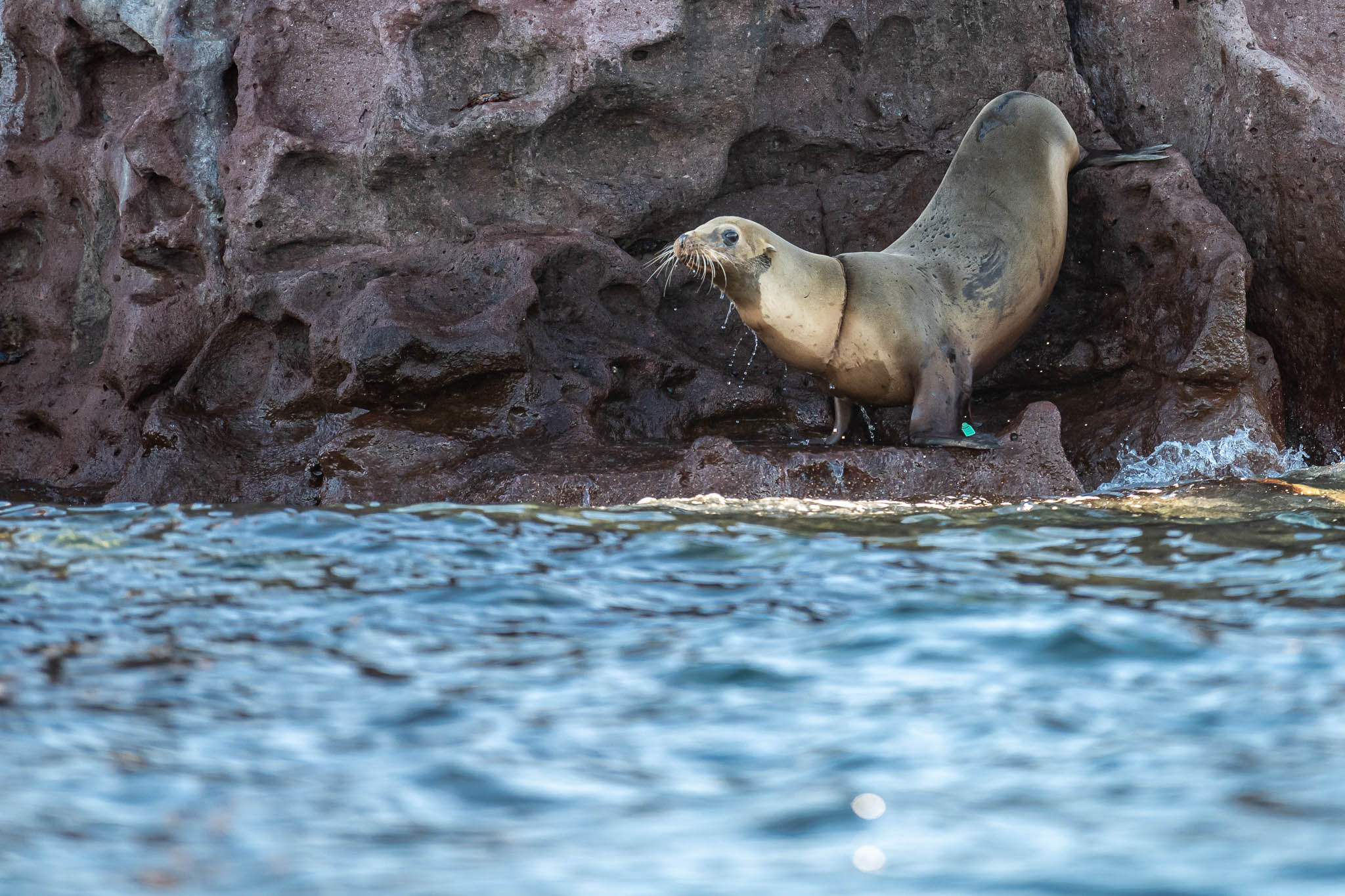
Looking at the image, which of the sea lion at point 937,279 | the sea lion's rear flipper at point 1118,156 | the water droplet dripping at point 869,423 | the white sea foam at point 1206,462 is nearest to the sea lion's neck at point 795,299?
the sea lion at point 937,279

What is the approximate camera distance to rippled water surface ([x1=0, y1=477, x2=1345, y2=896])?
1.83 meters

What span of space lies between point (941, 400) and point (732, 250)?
1031mm

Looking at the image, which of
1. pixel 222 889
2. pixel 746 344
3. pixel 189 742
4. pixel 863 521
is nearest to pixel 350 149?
pixel 746 344

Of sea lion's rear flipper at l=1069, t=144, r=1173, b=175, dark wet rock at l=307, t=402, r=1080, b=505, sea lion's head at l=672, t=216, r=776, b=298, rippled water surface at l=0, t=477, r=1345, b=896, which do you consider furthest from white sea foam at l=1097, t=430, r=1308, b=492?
rippled water surface at l=0, t=477, r=1345, b=896

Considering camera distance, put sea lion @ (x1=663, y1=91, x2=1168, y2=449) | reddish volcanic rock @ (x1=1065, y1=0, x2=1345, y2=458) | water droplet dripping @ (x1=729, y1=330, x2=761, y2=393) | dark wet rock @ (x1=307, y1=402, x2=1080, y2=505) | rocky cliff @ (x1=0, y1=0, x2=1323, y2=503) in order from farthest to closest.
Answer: water droplet dripping @ (x1=729, y1=330, x2=761, y2=393)
reddish volcanic rock @ (x1=1065, y1=0, x2=1345, y2=458)
rocky cliff @ (x1=0, y1=0, x2=1323, y2=503)
sea lion @ (x1=663, y1=91, x2=1168, y2=449)
dark wet rock @ (x1=307, y1=402, x2=1080, y2=505)

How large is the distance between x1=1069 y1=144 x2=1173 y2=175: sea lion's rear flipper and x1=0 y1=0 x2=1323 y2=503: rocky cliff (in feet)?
0.22

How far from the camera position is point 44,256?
7.41 m

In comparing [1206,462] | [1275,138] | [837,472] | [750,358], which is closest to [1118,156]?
[1275,138]

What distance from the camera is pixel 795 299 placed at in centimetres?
569

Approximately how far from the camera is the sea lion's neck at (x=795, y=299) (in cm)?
566

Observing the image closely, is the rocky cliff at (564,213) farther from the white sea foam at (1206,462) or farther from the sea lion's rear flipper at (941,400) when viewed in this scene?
the sea lion's rear flipper at (941,400)

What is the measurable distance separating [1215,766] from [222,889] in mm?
1385

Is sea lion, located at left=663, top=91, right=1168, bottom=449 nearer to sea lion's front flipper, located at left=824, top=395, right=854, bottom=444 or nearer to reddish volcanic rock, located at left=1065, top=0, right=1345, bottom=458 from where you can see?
sea lion's front flipper, located at left=824, top=395, right=854, bottom=444

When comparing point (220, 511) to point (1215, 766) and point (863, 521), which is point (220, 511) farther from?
point (1215, 766)
